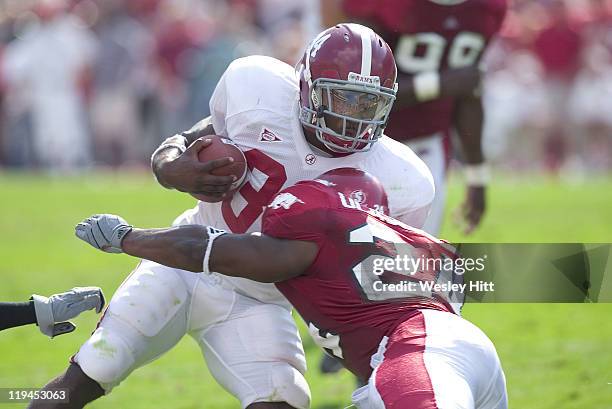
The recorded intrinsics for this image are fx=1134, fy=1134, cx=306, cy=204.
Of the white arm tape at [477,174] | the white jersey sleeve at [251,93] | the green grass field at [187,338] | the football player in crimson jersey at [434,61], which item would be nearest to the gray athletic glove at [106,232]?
the white jersey sleeve at [251,93]

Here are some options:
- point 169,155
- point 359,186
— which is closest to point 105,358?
point 169,155

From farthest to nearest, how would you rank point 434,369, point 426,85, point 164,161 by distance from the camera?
point 426,85, point 164,161, point 434,369

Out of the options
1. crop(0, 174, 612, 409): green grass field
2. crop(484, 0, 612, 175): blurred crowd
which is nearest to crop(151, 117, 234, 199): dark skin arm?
crop(0, 174, 612, 409): green grass field

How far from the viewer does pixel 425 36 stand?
5859 millimetres

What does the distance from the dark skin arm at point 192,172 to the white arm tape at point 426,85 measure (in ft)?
5.98

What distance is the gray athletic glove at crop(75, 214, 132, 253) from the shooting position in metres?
3.87

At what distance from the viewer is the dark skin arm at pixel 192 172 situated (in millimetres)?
3971

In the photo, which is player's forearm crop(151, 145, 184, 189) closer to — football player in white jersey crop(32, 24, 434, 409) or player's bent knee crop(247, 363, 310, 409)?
football player in white jersey crop(32, 24, 434, 409)

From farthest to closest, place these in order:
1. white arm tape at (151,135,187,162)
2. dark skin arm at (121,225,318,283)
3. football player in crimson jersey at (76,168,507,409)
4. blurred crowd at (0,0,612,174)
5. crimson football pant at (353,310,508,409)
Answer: blurred crowd at (0,0,612,174) < white arm tape at (151,135,187,162) < dark skin arm at (121,225,318,283) < football player in crimson jersey at (76,168,507,409) < crimson football pant at (353,310,508,409)

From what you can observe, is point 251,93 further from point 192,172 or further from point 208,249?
point 208,249

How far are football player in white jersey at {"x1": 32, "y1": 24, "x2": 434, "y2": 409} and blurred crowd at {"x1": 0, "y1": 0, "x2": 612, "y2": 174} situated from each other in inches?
427

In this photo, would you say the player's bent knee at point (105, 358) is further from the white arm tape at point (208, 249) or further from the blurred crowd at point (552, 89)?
the blurred crowd at point (552, 89)

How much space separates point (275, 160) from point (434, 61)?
201 cm

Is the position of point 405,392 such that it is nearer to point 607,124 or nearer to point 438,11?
point 438,11
